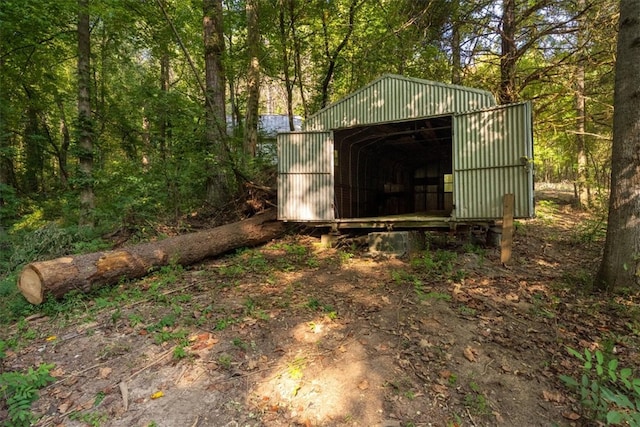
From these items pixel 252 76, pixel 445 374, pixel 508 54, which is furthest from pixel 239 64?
pixel 445 374

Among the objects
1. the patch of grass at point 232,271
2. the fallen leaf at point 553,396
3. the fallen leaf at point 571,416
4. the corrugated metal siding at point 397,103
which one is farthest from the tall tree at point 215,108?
the fallen leaf at point 571,416

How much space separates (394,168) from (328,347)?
11.4 m

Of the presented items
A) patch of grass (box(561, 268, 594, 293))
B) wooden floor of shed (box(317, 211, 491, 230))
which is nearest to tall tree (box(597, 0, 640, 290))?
patch of grass (box(561, 268, 594, 293))

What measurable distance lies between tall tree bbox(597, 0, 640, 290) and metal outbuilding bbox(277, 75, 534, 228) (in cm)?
170

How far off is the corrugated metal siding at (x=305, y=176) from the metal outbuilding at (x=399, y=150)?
0.09 ft

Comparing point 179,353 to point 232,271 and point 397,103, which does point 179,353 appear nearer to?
point 232,271

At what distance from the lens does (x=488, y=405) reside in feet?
10.0

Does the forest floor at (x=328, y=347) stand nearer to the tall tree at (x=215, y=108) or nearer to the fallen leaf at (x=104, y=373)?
the fallen leaf at (x=104, y=373)

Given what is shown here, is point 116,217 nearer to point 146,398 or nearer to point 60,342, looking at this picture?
point 60,342

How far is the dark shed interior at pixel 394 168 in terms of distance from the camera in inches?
386

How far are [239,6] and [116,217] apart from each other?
8894mm

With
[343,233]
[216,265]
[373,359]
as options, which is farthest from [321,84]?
[373,359]

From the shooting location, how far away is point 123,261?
5.84m

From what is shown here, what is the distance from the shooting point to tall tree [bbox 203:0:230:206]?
9898 mm
